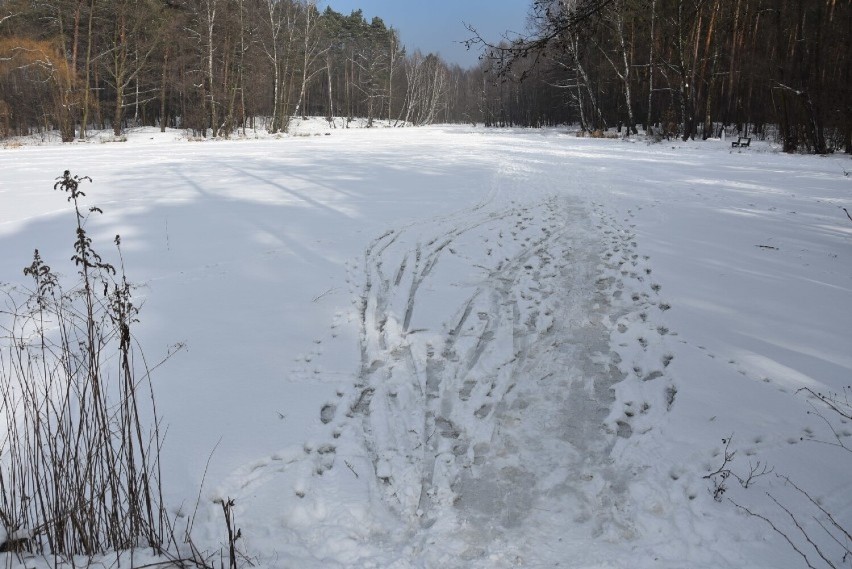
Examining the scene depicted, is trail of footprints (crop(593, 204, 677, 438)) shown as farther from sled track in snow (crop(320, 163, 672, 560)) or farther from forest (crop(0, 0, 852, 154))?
forest (crop(0, 0, 852, 154))

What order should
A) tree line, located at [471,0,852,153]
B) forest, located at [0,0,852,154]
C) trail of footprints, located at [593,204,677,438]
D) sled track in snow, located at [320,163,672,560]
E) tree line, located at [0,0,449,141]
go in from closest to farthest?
1. sled track in snow, located at [320,163,672,560]
2. trail of footprints, located at [593,204,677,438]
3. tree line, located at [471,0,852,153]
4. forest, located at [0,0,852,154]
5. tree line, located at [0,0,449,141]

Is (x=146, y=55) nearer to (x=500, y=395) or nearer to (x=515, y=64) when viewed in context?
(x=515, y=64)

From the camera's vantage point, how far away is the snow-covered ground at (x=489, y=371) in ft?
9.17

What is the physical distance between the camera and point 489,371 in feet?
14.0

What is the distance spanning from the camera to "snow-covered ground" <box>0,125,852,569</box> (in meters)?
2.79

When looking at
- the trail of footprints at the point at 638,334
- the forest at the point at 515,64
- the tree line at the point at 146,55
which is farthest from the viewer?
the tree line at the point at 146,55

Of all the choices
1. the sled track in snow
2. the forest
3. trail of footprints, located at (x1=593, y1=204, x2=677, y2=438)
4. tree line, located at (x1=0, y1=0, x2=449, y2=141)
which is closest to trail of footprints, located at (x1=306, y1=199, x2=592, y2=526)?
the sled track in snow

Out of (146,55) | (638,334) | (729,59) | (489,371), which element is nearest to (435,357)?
(489,371)

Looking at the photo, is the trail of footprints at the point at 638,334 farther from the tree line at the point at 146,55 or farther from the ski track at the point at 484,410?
the tree line at the point at 146,55

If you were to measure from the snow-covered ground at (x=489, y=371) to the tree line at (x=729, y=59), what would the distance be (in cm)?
252

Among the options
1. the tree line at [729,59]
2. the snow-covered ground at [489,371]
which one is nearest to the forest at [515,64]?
the tree line at [729,59]

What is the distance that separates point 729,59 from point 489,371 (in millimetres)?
30624

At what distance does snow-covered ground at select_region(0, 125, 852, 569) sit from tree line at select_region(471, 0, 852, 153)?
252 cm

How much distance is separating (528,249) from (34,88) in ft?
133
